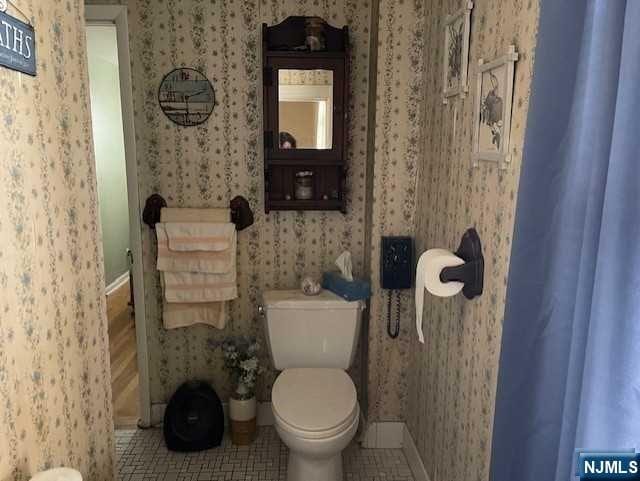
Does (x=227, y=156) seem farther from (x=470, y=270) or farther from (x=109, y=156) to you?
(x=109, y=156)

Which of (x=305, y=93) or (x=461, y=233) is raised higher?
(x=305, y=93)

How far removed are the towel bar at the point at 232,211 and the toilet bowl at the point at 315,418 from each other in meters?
0.79

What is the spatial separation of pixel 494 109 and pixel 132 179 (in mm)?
1780

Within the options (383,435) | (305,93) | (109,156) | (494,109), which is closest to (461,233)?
(494,109)

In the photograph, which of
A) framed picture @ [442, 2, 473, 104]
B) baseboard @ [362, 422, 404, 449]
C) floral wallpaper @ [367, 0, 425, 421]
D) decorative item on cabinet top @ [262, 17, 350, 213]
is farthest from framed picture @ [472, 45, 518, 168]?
baseboard @ [362, 422, 404, 449]

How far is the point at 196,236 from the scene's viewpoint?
2422 millimetres

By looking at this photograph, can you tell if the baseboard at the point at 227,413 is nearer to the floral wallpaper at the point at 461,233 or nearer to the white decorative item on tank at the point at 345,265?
→ the floral wallpaper at the point at 461,233

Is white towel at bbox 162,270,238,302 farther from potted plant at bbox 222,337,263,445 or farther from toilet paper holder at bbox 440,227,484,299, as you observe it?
toilet paper holder at bbox 440,227,484,299

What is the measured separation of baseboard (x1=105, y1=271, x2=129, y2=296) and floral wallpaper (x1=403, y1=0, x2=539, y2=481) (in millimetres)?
3389

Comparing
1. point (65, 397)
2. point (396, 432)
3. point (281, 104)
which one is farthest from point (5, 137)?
point (396, 432)

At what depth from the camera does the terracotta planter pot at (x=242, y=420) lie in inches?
99.9

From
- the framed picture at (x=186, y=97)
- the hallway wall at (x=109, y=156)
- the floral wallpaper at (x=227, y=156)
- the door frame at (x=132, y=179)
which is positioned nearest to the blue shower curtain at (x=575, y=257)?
the floral wallpaper at (x=227, y=156)

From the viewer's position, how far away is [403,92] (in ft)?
7.48

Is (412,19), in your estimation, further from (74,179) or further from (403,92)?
(74,179)
